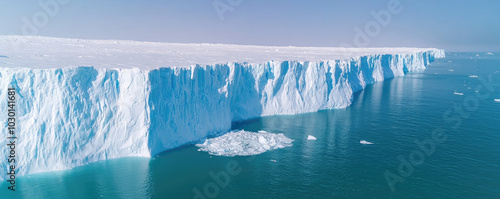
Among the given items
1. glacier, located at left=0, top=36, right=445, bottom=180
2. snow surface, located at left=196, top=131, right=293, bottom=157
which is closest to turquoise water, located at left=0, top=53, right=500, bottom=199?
snow surface, located at left=196, top=131, right=293, bottom=157

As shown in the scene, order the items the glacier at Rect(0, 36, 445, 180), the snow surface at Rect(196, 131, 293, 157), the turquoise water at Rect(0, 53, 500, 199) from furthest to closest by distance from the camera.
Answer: the snow surface at Rect(196, 131, 293, 157) → the glacier at Rect(0, 36, 445, 180) → the turquoise water at Rect(0, 53, 500, 199)

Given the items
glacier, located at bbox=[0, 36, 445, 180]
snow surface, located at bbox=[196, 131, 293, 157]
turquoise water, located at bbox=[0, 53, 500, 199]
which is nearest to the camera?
turquoise water, located at bbox=[0, 53, 500, 199]

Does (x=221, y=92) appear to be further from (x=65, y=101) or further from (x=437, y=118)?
(x=437, y=118)

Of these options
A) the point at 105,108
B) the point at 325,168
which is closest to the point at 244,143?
the point at 325,168

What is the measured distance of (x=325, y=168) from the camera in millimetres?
14812

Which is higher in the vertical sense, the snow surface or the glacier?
the glacier

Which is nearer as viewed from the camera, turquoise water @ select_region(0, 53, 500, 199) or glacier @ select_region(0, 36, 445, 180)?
turquoise water @ select_region(0, 53, 500, 199)

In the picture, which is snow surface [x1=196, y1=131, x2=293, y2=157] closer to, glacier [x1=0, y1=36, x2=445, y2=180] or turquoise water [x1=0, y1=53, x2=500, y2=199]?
turquoise water [x1=0, y1=53, x2=500, y2=199]

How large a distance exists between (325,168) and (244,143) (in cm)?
476

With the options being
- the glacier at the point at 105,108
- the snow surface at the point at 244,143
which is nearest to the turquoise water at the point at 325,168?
the snow surface at the point at 244,143

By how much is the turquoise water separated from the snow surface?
0.57m

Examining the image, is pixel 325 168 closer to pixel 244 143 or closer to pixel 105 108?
pixel 244 143

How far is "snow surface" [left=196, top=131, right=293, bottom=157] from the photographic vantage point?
16531mm

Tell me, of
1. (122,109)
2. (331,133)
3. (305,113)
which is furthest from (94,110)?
(305,113)
